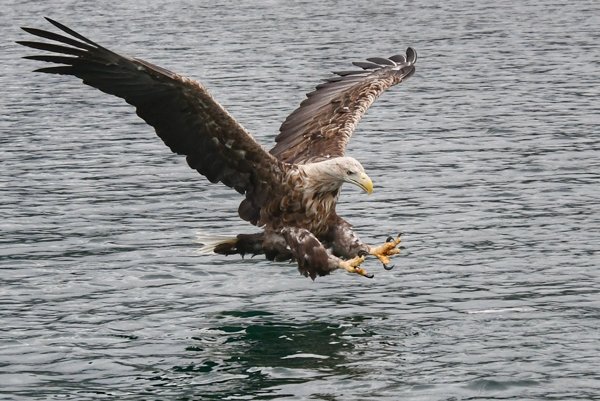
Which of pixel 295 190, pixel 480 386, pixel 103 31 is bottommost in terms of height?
pixel 480 386

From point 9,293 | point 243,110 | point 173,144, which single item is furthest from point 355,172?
point 243,110

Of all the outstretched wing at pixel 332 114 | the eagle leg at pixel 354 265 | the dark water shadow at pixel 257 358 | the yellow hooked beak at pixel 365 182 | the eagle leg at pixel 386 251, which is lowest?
the dark water shadow at pixel 257 358

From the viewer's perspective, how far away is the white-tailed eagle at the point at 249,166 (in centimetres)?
1169

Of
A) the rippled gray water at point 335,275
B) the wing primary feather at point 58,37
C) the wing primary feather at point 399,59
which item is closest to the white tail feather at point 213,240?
the rippled gray water at point 335,275

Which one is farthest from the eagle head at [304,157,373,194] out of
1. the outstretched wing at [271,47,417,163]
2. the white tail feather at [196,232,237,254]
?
the white tail feather at [196,232,237,254]

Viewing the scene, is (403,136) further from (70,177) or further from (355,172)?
(355,172)

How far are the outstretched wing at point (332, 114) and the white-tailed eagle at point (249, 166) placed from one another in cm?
8

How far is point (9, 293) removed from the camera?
43.8ft

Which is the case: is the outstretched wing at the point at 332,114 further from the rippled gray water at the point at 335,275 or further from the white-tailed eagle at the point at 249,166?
the rippled gray water at the point at 335,275

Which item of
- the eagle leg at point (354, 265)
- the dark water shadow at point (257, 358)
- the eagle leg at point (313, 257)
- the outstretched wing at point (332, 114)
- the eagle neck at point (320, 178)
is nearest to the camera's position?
the dark water shadow at point (257, 358)

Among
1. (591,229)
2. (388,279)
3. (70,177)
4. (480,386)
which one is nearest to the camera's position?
(480,386)

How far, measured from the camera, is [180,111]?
12.1 meters

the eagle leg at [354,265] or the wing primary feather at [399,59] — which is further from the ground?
the wing primary feather at [399,59]

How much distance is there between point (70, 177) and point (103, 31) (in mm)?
18526
